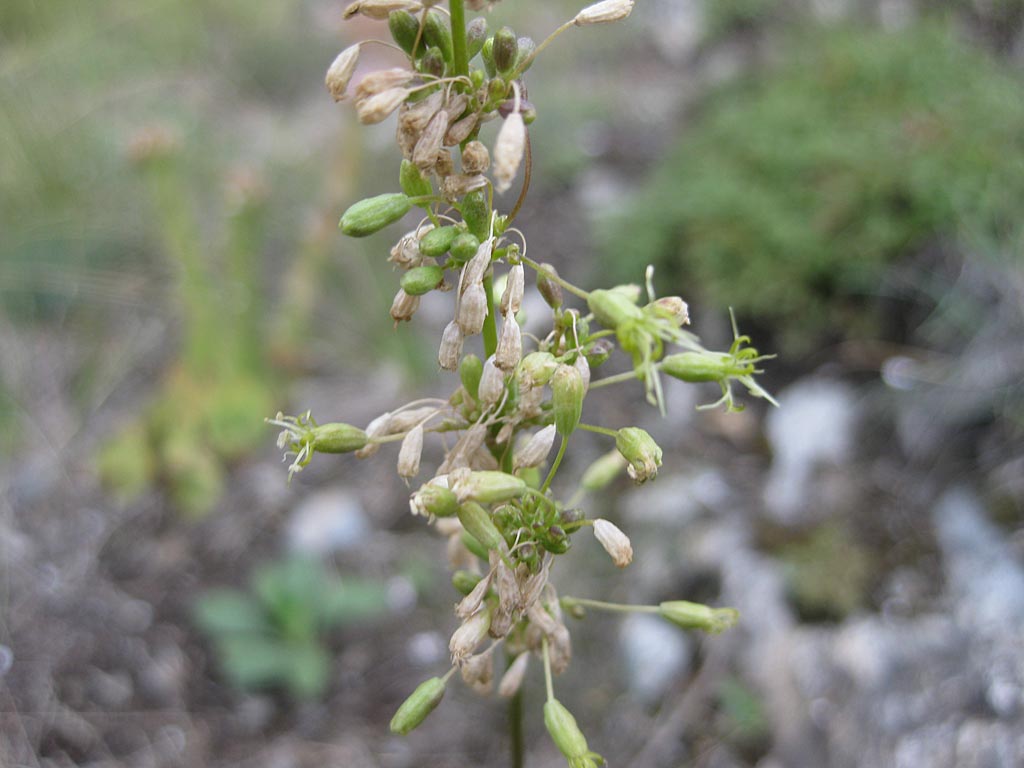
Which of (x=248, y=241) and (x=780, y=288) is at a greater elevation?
(x=248, y=241)

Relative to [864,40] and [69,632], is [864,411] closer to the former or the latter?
[864,40]

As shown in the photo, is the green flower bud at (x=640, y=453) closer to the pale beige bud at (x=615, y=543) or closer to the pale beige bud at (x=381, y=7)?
the pale beige bud at (x=615, y=543)

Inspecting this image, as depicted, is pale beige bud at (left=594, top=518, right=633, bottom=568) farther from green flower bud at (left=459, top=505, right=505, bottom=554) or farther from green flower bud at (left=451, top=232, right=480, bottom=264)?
green flower bud at (left=451, top=232, right=480, bottom=264)

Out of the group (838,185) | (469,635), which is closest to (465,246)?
(469,635)

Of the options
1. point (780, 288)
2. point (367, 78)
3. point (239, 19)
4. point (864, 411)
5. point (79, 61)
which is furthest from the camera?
point (239, 19)

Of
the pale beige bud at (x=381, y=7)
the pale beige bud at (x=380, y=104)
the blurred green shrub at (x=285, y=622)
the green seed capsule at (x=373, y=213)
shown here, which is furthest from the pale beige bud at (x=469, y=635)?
the blurred green shrub at (x=285, y=622)

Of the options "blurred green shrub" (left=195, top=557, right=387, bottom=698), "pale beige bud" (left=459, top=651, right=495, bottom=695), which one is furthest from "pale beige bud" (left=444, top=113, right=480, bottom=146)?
"blurred green shrub" (left=195, top=557, right=387, bottom=698)

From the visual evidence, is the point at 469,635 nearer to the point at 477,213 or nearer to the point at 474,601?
the point at 474,601

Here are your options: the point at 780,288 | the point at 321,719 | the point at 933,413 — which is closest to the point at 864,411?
the point at 933,413
